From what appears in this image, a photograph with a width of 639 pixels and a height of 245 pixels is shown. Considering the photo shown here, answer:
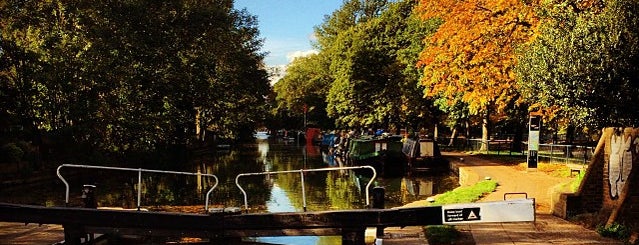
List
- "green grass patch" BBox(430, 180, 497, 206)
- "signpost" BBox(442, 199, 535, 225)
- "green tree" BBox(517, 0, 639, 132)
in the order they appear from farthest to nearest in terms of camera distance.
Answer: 1. "green grass patch" BBox(430, 180, 497, 206)
2. "green tree" BBox(517, 0, 639, 132)
3. "signpost" BBox(442, 199, 535, 225)

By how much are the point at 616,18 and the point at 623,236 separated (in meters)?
4.31

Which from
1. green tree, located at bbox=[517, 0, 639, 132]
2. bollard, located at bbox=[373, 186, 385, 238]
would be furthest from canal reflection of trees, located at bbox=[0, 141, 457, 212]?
green tree, located at bbox=[517, 0, 639, 132]

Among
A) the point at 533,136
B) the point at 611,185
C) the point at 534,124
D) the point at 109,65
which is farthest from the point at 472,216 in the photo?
the point at 109,65

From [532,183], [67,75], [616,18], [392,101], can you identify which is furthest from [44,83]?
[392,101]

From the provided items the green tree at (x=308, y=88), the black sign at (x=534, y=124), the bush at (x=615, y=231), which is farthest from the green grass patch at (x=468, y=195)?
the green tree at (x=308, y=88)

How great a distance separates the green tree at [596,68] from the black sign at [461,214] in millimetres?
4215

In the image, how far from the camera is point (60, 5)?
28469 millimetres

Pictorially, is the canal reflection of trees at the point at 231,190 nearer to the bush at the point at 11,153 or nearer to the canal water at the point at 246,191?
the canal water at the point at 246,191

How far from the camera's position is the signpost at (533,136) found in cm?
2247

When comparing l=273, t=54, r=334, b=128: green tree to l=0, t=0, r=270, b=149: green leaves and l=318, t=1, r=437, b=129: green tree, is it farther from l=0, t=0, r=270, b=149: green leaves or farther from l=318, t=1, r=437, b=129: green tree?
l=0, t=0, r=270, b=149: green leaves

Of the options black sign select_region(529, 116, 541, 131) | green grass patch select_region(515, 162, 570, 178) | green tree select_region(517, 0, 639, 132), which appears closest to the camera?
green tree select_region(517, 0, 639, 132)

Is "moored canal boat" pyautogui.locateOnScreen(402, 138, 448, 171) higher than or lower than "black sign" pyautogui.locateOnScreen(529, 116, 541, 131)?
lower

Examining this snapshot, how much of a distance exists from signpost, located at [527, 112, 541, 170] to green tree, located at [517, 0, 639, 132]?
10170 mm

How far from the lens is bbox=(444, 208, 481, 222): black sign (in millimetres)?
8758
